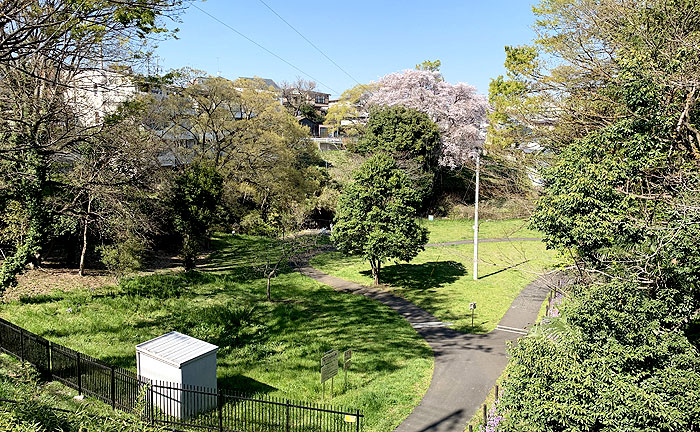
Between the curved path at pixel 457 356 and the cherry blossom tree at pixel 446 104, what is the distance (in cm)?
2166

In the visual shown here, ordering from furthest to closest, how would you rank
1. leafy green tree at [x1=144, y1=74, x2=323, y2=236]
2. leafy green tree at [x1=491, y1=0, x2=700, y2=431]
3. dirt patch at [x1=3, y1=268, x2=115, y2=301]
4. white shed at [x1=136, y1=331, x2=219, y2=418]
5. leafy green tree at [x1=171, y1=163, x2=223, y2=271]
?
leafy green tree at [x1=144, y1=74, x2=323, y2=236] < leafy green tree at [x1=171, y1=163, x2=223, y2=271] < dirt patch at [x1=3, y1=268, x2=115, y2=301] < white shed at [x1=136, y1=331, x2=219, y2=418] < leafy green tree at [x1=491, y1=0, x2=700, y2=431]

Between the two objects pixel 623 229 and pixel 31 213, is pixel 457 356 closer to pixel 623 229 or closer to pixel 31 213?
pixel 623 229

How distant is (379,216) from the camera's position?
71.0 feet

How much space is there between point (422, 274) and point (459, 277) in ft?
6.20

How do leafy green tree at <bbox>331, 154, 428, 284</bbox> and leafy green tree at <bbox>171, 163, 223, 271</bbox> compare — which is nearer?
leafy green tree at <bbox>331, 154, 428, 284</bbox>

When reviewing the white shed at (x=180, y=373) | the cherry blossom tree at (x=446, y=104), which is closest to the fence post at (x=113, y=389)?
the white shed at (x=180, y=373)

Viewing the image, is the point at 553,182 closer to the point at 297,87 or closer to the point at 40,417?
the point at 40,417

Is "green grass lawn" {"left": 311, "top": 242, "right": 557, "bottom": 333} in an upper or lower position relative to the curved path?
upper

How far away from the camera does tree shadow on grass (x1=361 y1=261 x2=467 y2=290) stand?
23.1 metres

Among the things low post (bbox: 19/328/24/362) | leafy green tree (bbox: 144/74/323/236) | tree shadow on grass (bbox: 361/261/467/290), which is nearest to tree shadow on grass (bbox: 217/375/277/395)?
low post (bbox: 19/328/24/362)

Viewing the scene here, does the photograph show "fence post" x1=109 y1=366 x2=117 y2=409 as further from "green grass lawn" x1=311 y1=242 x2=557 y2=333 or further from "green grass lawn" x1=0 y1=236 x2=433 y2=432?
"green grass lawn" x1=311 y1=242 x2=557 y2=333

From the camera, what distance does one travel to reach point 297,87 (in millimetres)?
75312

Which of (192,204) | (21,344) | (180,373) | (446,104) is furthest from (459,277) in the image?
(446,104)

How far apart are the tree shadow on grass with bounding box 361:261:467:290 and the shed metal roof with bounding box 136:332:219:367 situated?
13.1m
